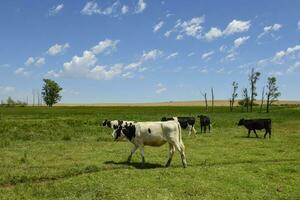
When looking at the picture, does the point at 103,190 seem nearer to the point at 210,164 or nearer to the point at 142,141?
the point at 142,141

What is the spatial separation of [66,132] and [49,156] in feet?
48.1

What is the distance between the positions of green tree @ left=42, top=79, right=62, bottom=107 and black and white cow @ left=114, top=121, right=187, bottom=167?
149m

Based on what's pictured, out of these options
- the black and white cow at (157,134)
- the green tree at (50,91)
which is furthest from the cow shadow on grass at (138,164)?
the green tree at (50,91)

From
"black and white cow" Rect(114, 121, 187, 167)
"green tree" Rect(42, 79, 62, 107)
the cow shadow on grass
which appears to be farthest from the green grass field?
"green tree" Rect(42, 79, 62, 107)

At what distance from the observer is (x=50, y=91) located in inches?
6575

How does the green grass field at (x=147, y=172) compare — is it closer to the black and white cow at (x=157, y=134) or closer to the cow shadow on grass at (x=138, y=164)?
the cow shadow on grass at (x=138, y=164)

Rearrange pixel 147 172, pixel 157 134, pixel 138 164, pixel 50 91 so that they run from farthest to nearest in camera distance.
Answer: pixel 50 91 → pixel 138 164 → pixel 157 134 → pixel 147 172

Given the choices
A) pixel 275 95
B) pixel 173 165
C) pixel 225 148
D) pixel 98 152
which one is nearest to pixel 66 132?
pixel 98 152

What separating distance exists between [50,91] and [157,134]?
151757 mm

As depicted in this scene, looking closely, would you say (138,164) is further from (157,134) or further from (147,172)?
(147,172)

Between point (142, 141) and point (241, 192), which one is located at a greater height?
point (142, 141)

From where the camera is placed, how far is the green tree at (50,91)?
166m

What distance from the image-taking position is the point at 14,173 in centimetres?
1833

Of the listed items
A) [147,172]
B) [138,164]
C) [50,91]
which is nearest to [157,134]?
[138,164]
